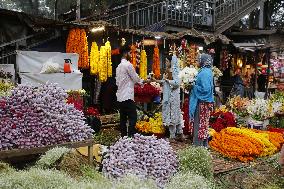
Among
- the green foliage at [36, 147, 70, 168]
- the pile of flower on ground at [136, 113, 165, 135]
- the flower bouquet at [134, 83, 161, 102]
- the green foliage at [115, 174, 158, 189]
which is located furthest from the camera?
the flower bouquet at [134, 83, 161, 102]

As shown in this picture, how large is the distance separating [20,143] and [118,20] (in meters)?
11.9

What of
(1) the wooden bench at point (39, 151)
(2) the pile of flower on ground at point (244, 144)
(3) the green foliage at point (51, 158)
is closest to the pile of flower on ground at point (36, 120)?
(1) the wooden bench at point (39, 151)

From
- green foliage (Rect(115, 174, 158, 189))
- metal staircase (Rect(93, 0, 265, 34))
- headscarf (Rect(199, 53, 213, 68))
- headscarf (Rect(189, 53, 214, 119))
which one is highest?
metal staircase (Rect(93, 0, 265, 34))

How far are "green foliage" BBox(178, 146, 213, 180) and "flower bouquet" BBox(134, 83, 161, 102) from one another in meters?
5.36

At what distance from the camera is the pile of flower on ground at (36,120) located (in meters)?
6.00

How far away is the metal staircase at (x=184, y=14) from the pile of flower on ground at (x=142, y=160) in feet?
34.5

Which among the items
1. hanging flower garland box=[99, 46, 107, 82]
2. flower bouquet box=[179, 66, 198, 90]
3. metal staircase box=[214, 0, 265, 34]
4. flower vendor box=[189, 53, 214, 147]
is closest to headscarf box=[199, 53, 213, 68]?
flower vendor box=[189, 53, 214, 147]

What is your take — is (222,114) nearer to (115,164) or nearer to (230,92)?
(115,164)

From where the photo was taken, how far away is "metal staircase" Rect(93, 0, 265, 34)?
54.7 ft

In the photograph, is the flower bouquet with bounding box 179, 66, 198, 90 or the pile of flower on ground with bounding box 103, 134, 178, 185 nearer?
the pile of flower on ground with bounding box 103, 134, 178, 185

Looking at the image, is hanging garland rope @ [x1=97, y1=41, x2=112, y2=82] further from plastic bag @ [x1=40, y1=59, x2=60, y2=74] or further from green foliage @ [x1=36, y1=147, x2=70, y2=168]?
green foliage @ [x1=36, y1=147, x2=70, y2=168]

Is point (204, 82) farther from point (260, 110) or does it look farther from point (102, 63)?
point (102, 63)

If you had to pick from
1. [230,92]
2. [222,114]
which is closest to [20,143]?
[222,114]

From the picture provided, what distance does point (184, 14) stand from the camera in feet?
58.4
